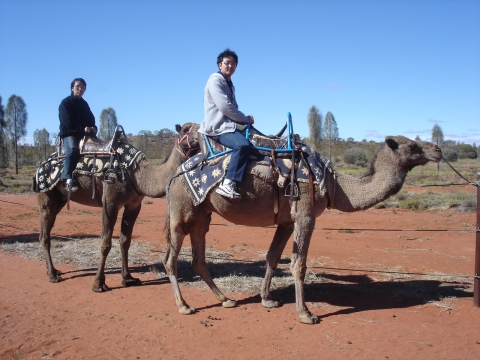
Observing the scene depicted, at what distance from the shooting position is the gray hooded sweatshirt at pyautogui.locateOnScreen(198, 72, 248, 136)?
6047 millimetres

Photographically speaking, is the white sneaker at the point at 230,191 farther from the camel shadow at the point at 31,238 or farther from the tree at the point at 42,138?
the tree at the point at 42,138

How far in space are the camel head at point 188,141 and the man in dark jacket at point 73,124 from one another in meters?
2.18

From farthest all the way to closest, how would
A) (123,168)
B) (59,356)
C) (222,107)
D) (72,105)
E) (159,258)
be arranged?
(159,258) → (72,105) → (123,168) → (222,107) → (59,356)

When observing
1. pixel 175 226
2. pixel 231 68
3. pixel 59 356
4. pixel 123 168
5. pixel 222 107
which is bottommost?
pixel 59 356

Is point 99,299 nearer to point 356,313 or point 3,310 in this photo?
point 3,310

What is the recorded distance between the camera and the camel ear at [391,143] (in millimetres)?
5701

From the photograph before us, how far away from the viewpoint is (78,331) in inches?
221

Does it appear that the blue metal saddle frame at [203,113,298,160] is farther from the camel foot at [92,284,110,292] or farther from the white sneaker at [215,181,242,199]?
the camel foot at [92,284,110,292]

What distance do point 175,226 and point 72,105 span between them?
358 cm

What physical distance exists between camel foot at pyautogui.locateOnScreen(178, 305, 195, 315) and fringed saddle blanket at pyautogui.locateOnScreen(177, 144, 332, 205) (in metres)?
1.51

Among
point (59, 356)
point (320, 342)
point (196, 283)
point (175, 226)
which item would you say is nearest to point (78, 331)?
point (59, 356)

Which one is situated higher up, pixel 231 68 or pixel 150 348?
pixel 231 68

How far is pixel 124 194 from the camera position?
24.6 ft

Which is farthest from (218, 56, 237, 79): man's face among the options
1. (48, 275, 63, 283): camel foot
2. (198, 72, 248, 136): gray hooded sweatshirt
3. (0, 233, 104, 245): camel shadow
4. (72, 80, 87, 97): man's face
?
(0, 233, 104, 245): camel shadow
